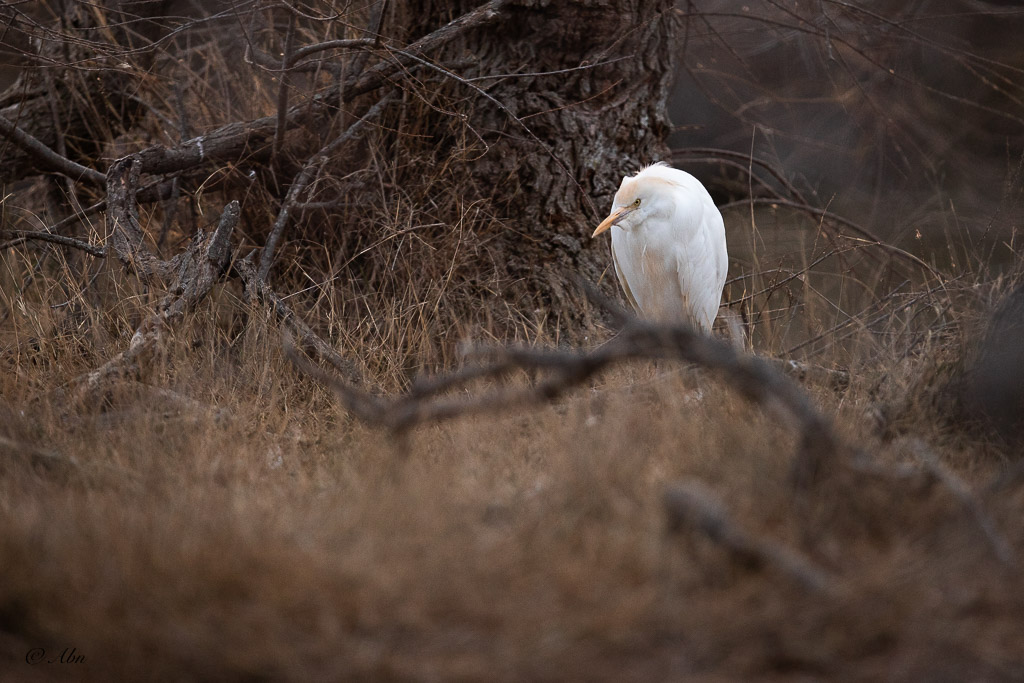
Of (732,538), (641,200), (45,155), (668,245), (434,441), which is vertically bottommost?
(434,441)

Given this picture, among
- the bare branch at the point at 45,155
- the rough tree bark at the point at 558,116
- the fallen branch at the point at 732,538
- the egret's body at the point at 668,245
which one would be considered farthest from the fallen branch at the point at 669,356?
the bare branch at the point at 45,155

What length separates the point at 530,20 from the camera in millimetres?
3588

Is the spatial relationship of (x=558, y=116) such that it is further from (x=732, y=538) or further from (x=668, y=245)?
(x=732, y=538)

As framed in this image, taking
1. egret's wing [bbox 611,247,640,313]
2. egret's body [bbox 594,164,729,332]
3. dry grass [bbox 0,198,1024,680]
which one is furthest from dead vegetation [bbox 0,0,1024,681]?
egret's body [bbox 594,164,729,332]

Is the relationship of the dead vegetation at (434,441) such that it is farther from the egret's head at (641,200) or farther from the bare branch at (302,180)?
the egret's head at (641,200)

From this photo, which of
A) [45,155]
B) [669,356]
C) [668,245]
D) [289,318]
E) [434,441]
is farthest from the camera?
[45,155]

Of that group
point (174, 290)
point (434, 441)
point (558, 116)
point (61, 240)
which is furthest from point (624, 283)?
point (61, 240)

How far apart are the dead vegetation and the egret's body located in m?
0.27

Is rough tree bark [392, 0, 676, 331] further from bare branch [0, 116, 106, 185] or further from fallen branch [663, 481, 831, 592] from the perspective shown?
fallen branch [663, 481, 831, 592]

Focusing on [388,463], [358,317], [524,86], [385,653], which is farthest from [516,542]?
[524,86]

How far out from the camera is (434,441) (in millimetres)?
2361

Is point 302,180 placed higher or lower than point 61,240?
higher

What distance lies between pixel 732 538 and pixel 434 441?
1101mm

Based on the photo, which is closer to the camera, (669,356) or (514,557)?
(514,557)
